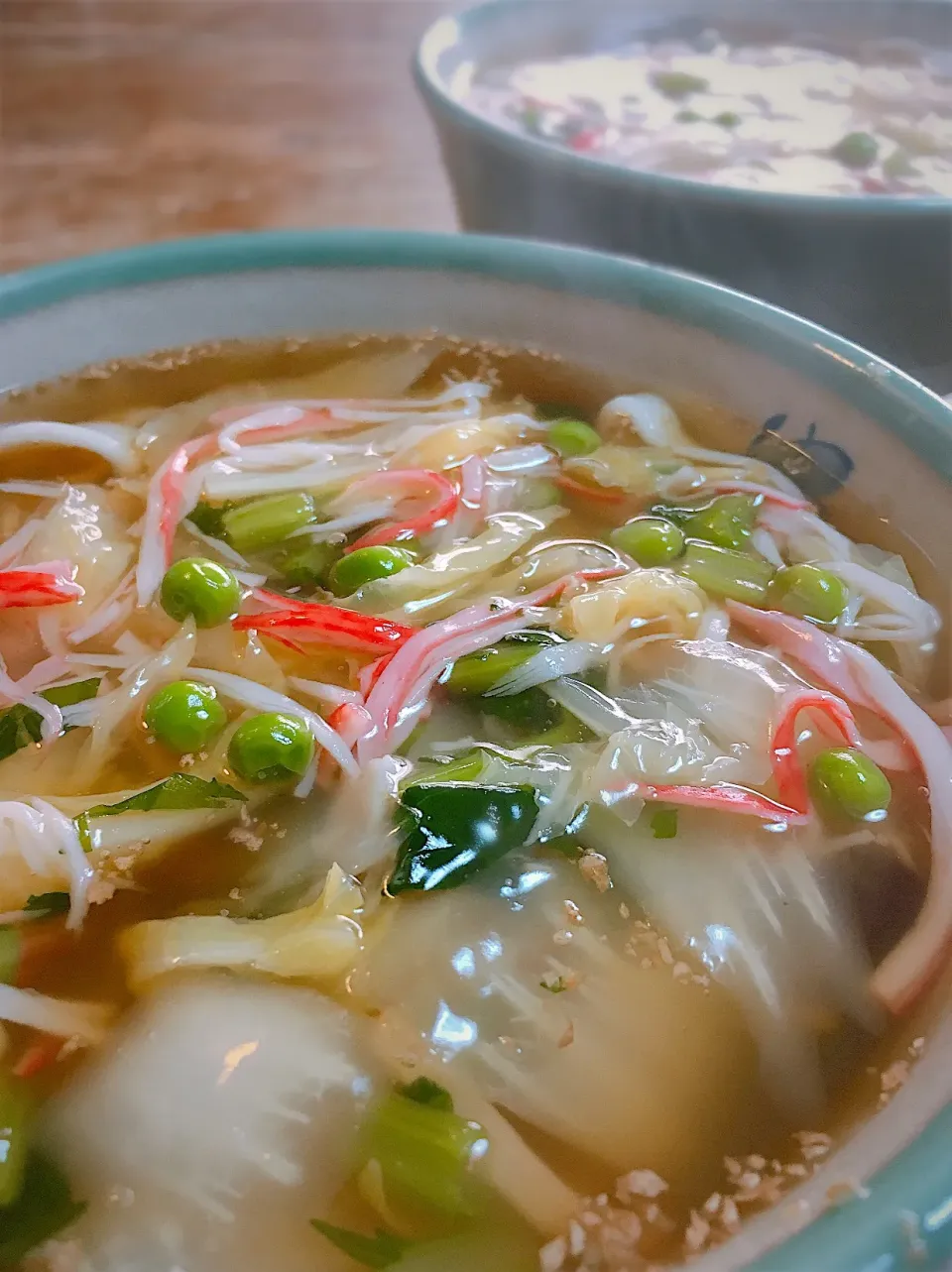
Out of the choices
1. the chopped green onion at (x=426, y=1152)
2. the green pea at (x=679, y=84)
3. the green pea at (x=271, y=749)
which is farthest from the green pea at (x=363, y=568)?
the green pea at (x=679, y=84)

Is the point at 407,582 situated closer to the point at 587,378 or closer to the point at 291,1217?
the point at 587,378

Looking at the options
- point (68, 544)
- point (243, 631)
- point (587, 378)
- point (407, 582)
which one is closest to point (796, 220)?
point (587, 378)

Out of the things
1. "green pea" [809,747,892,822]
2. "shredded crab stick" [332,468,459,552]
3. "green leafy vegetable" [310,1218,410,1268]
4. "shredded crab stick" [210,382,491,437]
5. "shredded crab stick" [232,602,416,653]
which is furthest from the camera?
"shredded crab stick" [210,382,491,437]

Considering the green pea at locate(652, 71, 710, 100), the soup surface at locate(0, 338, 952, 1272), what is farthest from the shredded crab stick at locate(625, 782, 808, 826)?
the green pea at locate(652, 71, 710, 100)

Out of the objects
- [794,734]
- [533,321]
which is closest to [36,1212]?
[794,734]

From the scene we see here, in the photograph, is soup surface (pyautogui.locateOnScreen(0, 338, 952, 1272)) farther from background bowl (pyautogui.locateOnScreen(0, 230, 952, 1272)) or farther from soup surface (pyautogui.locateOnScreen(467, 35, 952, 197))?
soup surface (pyautogui.locateOnScreen(467, 35, 952, 197))

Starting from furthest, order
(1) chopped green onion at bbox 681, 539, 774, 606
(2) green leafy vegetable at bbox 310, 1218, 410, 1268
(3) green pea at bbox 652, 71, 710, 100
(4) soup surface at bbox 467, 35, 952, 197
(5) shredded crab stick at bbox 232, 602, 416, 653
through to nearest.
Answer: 1. (3) green pea at bbox 652, 71, 710, 100
2. (4) soup surface at bbox 467, 35, 952, 197
3. (1) chopped green onion at bbox 681, 539, 774, 606
4. (5) shredded crab stick at bbox 232, 602, 416, 653
5. (2) green leafy vegetable at bbox 310, 1218, 410, 1268

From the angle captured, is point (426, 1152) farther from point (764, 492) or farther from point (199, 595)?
point (764, 492)

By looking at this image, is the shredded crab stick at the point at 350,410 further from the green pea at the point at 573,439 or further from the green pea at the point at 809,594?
the green pea at the point at 809,594
